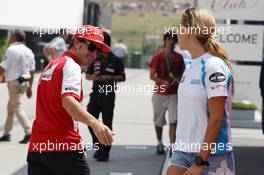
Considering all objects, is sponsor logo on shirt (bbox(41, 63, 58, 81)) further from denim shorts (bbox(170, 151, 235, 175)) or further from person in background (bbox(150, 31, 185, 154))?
person in background (bbox(150, 31, 185, 154))

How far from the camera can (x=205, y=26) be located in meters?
5.13

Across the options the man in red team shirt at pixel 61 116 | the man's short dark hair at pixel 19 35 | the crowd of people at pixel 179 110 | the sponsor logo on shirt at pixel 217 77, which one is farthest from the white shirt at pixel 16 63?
the sponsor logo on shirt at pixel 217 77

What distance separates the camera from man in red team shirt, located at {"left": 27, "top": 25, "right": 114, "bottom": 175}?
5547mm

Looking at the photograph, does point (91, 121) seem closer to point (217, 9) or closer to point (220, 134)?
point (220, 134)

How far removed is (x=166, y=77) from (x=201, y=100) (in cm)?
667

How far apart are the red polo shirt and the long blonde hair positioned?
88 cm

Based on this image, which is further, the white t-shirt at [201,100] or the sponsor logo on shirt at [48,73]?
the sponsor logo on shirt at [48,73]

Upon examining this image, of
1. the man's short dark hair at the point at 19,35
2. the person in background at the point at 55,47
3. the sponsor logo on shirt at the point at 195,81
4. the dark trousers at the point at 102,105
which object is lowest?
the dark trousers at the point at 102,105

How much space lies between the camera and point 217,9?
55.0 feet

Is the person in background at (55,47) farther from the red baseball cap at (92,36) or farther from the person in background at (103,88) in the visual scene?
the red baseball cap at (92,36)

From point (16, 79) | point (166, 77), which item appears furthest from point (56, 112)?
point (16, 79)

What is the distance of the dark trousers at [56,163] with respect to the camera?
225 inches

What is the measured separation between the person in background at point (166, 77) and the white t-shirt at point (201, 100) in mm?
6309

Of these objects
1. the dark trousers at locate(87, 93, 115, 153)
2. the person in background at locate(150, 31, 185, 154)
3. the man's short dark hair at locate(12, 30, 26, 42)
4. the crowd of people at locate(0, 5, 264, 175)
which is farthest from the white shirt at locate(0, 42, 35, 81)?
the crowd of people at locate(0, 5, 264, 175)
